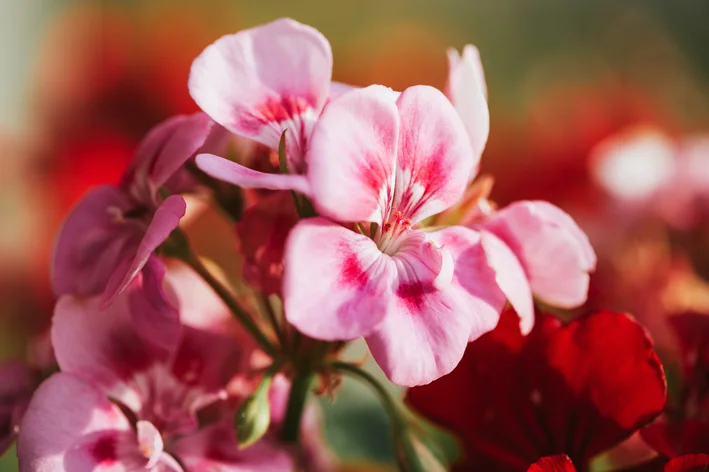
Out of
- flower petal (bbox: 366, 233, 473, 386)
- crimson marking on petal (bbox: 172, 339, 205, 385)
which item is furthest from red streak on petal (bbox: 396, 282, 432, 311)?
crimson marking on petal (bbox: 172, 339, 205, 385)

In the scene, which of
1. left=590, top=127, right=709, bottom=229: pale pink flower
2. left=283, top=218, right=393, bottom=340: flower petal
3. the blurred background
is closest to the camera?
left=283, top=218, right=393, bottom=340: flower petal

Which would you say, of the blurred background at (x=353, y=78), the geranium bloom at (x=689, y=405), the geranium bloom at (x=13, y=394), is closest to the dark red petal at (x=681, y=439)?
the geranium bloom at (x=689, y=405)

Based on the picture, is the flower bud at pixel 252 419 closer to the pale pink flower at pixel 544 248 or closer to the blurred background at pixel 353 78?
the pale pink flower at pixel 544 248

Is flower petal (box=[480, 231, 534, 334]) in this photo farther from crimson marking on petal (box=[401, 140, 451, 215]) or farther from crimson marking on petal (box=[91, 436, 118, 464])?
crimson marking on petal (box=[91, 436, 118, 464])

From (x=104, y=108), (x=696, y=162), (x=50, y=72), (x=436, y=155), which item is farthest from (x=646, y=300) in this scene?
(x=50, y=72)

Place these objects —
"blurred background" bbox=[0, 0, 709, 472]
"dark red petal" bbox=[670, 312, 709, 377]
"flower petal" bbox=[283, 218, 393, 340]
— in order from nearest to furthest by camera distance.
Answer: "flower petal" bbox=[283, 218, 393, 340] < "dark red petal" bbox=[670, 312, 709, 377] < "blurred background" bbox=[0, 0, 709, 472]
